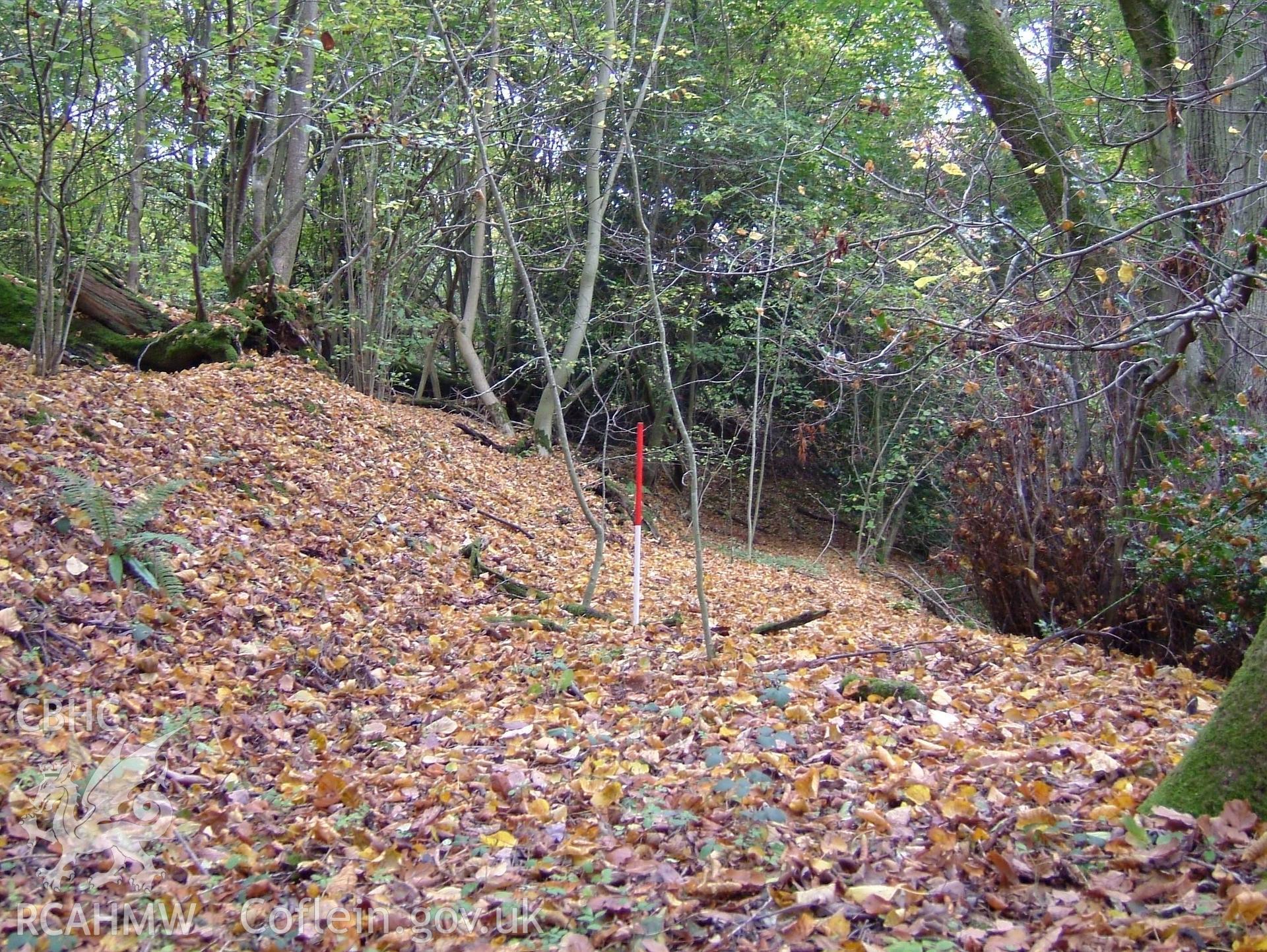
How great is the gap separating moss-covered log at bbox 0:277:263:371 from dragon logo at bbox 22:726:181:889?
724 centimetres

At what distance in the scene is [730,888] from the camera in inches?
107

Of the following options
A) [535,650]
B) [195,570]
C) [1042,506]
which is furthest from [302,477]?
[1042,506]

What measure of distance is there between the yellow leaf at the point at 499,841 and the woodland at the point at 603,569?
7cm

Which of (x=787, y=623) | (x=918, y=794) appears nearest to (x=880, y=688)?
(x=918, y=794)

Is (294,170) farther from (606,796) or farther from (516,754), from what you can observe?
(606,796)

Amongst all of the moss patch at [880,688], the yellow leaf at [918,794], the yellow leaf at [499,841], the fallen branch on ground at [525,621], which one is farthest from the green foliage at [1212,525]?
the yellow leaf at [499,841]

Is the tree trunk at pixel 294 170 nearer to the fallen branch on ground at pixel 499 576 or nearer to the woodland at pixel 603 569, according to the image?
the woodland at pixel 603 569

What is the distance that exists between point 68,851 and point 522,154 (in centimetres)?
1401

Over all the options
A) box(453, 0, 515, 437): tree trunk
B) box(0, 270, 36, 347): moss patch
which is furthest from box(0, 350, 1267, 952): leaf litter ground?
box(453, 0, 515, 437): tree trunk

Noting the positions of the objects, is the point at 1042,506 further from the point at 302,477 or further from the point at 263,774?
the point at 302,477

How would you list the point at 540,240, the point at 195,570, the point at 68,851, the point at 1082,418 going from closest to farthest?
the point at 68,851 < the point at 195,570 < the point at 1082,418 < the point at 540,240

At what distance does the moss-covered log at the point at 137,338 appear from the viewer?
923 cm

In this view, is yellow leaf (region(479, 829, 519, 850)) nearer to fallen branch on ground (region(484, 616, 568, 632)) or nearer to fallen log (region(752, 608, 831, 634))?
fallen branch on ground (region(484, 616, 568, 632))

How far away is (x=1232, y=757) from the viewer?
2.70 meters
